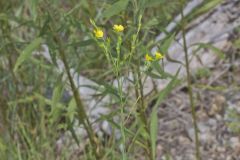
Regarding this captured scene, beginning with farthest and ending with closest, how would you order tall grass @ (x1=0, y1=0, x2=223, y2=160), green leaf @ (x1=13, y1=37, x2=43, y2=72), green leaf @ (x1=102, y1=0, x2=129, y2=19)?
1. green leaf @ (x1=13, y1=37, x2=43, y2=72)
2. tall grass @ (x1=0, y1=0, x2=223, y2=160)
3. green leaf @ (x1=102, y1=0, x2=129, y2=19)

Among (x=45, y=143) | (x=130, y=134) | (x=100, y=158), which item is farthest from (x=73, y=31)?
(x=130, y=134)

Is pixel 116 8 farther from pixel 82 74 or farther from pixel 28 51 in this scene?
pixel 82 74

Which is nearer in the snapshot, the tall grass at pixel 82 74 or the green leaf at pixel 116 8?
the green leaf at pixel 116 8

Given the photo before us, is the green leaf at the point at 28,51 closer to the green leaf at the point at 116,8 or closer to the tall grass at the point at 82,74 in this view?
the tall grass at the point at 82,74

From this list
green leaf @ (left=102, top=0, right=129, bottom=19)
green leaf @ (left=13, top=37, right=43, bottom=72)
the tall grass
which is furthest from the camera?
green leaf @ (left=13, top=37, right=43, bottom=72)

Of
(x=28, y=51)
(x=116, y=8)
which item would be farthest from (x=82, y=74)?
(x=116, y=8)

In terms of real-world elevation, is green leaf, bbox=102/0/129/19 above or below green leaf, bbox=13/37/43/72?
above

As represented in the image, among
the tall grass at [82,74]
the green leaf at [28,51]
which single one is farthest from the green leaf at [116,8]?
the green leaf at [28,51]

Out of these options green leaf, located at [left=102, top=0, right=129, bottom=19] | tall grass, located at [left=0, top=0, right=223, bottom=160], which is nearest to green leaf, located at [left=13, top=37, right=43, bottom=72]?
tall grass, located at [left=0, top=0, right=223, bottom=160]

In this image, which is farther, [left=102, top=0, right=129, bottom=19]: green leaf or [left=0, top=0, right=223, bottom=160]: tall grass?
[left=0, top=0, right=223, bottom=160]: tall grass

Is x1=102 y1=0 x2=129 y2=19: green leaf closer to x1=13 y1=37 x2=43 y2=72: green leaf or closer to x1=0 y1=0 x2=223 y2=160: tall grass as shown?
x1=0 y1=0 x2=223 y2=160: tall grass

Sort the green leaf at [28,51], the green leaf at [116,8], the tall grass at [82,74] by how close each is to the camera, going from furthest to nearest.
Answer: the green leaf at [28,51] → the tall grass at [82,74] → the green leaf at [116,8]

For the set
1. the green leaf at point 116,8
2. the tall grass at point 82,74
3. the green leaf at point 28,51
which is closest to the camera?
the green leaf at point 116,8
